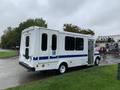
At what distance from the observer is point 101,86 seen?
26.6 ft

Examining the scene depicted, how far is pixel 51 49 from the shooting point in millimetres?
11156

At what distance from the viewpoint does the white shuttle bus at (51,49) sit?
10461 millimetres

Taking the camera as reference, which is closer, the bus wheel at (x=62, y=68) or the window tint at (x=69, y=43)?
the bus wheel at (x=62, y=68)

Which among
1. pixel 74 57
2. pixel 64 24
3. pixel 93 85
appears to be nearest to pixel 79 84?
pixel 93 85

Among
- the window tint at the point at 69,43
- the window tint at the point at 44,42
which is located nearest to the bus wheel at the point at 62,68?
the window tint at the point at 69,43

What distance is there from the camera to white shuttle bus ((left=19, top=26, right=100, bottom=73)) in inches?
412

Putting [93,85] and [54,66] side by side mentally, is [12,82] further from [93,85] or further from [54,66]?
[93,85]

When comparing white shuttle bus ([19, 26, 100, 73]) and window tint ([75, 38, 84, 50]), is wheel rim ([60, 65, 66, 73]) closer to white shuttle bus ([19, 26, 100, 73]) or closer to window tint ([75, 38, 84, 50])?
white shuttle bus ([19, 26, 100, 73])

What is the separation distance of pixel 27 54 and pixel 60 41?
2.14m

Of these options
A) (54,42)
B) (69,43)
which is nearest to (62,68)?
(69,43)

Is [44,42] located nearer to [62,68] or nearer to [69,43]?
[69,43]

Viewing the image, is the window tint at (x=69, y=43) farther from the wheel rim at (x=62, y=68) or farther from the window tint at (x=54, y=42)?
the wheel rim at (x=62, y=68)

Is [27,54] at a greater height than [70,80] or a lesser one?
greater

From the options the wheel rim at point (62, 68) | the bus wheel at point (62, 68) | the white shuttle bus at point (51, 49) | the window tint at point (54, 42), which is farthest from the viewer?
the wheel rim at point (62, 68)
